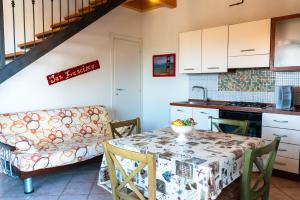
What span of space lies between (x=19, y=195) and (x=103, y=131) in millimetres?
1493

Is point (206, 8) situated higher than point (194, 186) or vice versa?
point (206, 8)

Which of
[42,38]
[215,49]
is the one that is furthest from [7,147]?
[215,49]

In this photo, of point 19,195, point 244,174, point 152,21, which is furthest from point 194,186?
→ point 152,21

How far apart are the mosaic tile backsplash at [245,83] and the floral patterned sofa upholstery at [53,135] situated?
185cm

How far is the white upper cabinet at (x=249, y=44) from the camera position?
309 cm

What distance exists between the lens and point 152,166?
125 cm

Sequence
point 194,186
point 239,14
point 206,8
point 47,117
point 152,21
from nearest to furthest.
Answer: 1. point 194,186
2. point 47,117
3. point 239,14
4. point 206,8
5. point 152,21

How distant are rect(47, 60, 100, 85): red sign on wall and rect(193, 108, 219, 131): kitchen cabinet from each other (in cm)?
194

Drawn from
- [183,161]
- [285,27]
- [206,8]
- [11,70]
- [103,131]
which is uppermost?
[206,8]

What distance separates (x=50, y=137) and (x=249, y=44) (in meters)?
3.01

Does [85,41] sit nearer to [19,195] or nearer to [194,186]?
[19,195]

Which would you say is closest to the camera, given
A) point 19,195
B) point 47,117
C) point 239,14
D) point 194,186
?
point 194,186

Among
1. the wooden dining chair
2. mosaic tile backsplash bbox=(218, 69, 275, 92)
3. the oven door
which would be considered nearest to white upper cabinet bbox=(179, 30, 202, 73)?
mosaic tile backsplash bbox=(218, 69, 275, 92)

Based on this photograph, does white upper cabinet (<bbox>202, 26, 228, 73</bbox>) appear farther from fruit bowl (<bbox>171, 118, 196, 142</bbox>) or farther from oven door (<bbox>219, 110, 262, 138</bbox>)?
fruit bowl (<bbox>171, 118, 196, 142</bbox>)
